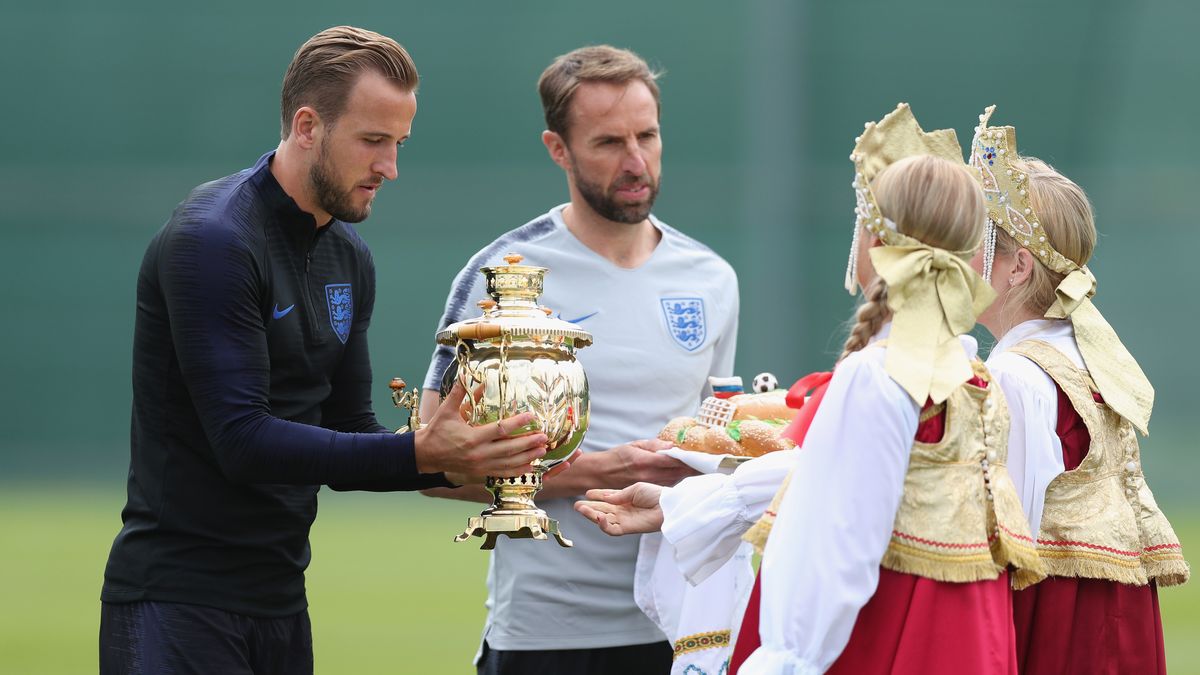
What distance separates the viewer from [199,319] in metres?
2.67

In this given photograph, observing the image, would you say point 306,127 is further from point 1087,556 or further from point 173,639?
point 1087,556

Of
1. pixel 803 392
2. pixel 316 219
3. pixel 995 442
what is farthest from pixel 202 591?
pixel 995 442

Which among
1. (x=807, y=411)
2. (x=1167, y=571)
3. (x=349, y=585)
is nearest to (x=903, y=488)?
(x=807, y=411)

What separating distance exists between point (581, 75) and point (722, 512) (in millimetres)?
1362

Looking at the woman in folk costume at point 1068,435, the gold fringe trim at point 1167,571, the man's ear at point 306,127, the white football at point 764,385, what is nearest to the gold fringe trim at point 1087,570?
the woman in folk costume at point 1068,435

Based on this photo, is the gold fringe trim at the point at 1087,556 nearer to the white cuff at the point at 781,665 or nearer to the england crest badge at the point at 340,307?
the white cuff at the point at 781,665

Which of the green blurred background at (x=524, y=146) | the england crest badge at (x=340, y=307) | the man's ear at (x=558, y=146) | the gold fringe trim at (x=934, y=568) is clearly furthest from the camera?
the green blurred background at (x=524, y=146)

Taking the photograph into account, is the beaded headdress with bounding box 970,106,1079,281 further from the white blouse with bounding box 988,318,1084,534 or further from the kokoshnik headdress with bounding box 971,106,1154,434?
the white blouse with bounding box 988,318,1084,534

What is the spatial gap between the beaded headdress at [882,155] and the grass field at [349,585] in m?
4.95

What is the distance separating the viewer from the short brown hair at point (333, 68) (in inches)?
114

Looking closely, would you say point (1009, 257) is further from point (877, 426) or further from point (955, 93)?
point (955, 93)

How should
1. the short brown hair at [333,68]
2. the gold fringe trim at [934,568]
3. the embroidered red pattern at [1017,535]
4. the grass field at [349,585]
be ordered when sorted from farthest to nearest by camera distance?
1. the grass field at [349,585]
2. the short brown hair at [333,68]
3. the embroidered red pattern at [1017,535]
4. the gold fringe trim at [934,568]

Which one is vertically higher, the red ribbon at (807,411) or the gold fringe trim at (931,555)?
the red ribbon at (807,411)

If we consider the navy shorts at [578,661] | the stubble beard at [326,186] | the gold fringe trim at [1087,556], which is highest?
the stubble beard at [326,186]
